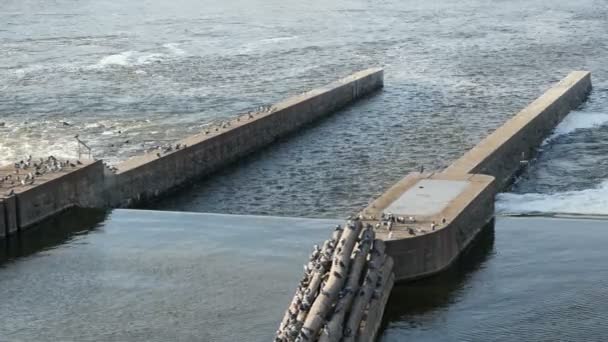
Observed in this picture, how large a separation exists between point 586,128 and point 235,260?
22.8 m

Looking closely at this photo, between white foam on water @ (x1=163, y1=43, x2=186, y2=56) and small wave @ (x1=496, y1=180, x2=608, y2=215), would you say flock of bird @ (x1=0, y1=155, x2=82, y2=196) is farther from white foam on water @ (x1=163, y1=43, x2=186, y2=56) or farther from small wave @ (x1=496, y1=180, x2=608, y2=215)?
white foam on water @ (x1=163, y1=43, x2=186, y2=56)

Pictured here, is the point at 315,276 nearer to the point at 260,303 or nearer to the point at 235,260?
the point at 260,303

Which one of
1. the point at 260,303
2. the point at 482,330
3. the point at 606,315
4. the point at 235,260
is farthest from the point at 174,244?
the point at 606,315

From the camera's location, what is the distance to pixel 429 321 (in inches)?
871

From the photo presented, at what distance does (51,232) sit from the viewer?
2789 cm

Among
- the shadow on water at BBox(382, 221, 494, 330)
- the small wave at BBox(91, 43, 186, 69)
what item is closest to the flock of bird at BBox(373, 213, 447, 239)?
the shadow on water at BBox(382, 221, 494, 330)

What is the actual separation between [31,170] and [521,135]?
16.8m

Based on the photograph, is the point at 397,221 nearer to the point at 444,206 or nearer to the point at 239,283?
the point at 444,206

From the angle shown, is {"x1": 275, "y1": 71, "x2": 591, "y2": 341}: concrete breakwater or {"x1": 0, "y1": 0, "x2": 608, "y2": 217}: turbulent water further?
{"x1": 0, "y1": 0, "x2": 608, "y2": 217}: turbulent water

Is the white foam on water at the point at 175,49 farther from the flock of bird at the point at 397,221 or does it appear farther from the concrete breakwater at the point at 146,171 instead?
the flock of bird at the point at 397,221

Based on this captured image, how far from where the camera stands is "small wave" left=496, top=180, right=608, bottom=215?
31547 millimetres

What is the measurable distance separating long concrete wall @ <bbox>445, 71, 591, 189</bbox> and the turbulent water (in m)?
2.04

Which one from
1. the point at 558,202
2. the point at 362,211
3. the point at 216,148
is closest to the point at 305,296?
the point at 362,211

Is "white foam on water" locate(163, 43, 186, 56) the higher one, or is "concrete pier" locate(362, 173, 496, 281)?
"white foam on water" locate(163, 43, 186, 56)
